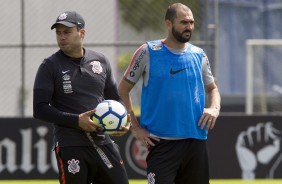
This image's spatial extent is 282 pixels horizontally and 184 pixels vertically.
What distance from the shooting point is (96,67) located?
7754 mm

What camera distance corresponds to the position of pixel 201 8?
1499 centimetres

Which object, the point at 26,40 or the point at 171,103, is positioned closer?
the point at 171,103

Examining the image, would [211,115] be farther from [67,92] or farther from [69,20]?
[69,20]

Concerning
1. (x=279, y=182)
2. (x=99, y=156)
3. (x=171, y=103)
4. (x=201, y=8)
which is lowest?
(x=279, y=182)

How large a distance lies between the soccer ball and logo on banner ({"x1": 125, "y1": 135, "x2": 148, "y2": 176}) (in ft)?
19.1

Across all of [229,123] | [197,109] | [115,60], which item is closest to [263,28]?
[115,60]

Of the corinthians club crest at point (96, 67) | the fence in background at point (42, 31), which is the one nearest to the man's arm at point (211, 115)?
the corinthians club crest at point (96, 67)

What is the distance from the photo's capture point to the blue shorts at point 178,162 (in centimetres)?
754

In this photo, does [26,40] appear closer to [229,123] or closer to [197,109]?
[229,123]

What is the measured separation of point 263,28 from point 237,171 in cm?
1205

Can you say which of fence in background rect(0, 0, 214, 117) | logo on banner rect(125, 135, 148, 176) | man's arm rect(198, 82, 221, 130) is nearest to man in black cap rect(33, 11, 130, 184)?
man's arm rect(198, 82, 221, 130)

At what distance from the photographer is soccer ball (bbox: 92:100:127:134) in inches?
291

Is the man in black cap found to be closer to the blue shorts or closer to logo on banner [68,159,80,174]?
logo on banner [68,159,80,174]

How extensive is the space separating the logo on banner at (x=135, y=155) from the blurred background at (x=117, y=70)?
0.02 meters
